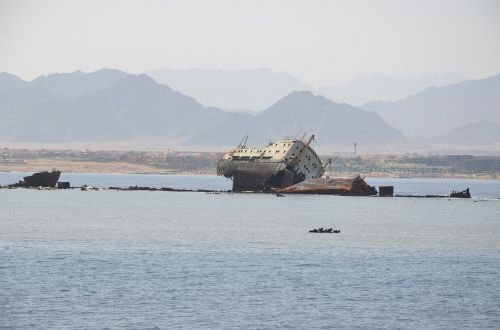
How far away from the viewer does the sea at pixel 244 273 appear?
58.5 meters

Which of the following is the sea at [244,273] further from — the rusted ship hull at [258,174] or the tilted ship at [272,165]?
the rusted ship hull at [258,174]

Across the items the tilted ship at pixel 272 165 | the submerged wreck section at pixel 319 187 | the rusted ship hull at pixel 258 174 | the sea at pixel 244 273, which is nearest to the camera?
the sea at pixel 244 273

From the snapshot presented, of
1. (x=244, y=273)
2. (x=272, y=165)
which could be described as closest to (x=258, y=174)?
(x=272, y=165)

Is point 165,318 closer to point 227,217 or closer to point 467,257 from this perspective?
point 467,257

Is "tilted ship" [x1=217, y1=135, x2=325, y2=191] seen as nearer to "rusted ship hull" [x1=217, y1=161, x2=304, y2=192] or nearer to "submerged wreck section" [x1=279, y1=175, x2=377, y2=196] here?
"rusted ship hull" [x1=217, y1=161, x2=304, y2=192]

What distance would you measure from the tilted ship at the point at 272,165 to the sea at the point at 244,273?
43.6 metres

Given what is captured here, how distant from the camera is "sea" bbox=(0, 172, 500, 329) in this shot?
192 ft

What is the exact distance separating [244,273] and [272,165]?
107 m

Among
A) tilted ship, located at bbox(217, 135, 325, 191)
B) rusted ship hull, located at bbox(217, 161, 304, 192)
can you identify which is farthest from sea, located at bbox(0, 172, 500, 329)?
rusted ship hull, located at bbox(217, 161, 304, 192)

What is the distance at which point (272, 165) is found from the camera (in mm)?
182375

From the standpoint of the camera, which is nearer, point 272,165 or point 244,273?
point 244,273

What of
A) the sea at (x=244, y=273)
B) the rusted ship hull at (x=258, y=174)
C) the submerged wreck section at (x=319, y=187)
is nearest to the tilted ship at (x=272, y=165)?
the rusted ship hull at (x=258, y=174)

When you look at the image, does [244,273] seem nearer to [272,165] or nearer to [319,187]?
[272,165]

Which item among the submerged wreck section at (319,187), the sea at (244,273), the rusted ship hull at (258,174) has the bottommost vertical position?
the sea at (244,273)
